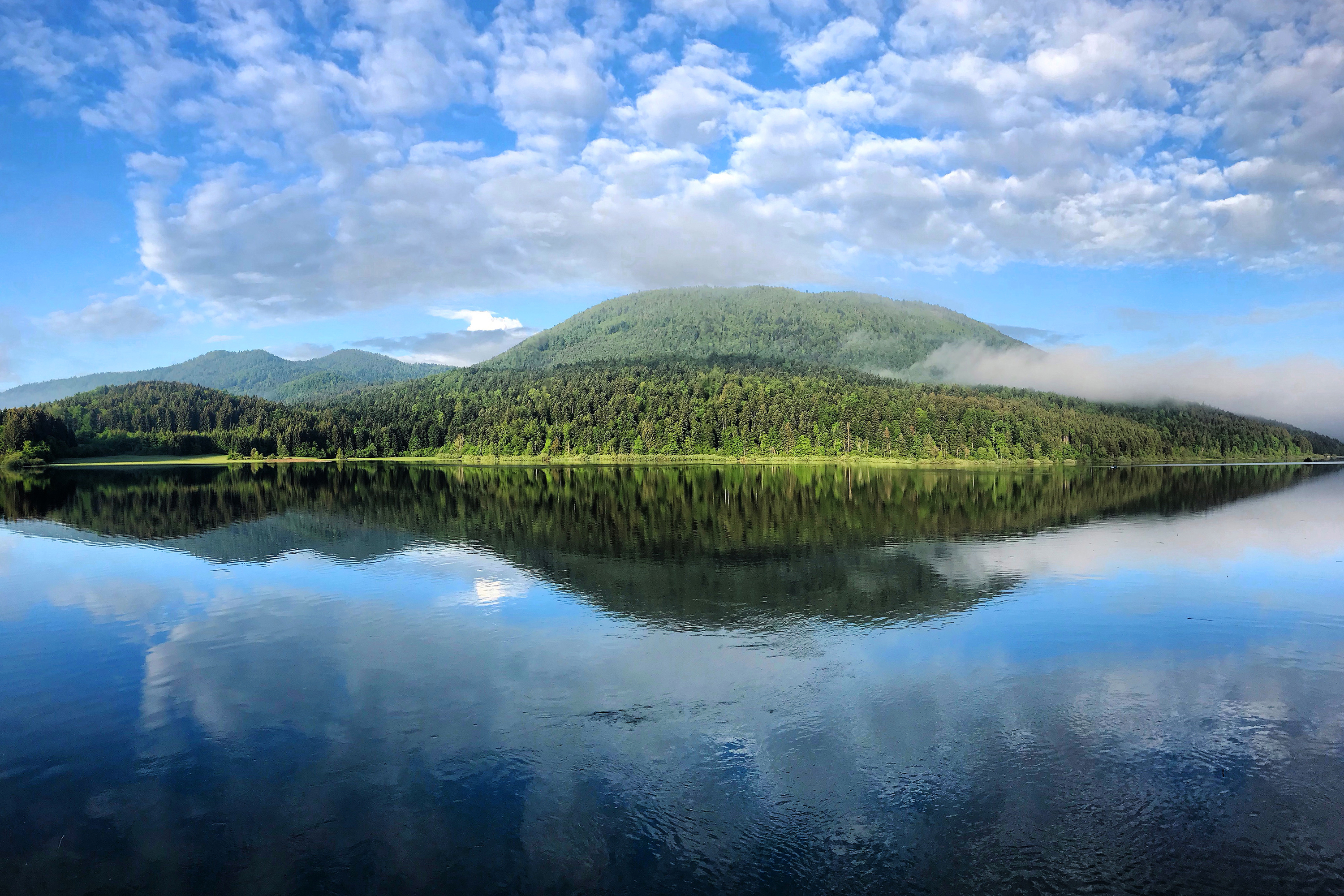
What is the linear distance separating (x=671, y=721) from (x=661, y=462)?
159383 millimetres

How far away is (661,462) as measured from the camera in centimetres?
17638

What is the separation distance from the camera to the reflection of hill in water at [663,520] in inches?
1226

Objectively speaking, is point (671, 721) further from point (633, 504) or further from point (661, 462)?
point (661, 462)

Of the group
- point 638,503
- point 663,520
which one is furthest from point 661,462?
point 663,520

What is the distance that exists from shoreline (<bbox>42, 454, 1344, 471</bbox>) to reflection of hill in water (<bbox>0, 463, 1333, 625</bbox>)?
4696 centimetres

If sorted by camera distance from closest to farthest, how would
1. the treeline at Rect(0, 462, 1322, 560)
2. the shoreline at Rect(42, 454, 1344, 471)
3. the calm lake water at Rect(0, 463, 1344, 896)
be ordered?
1. the calm lake water at Rect(0, 463, 1344, 896)
2. the treeline at Rect(0, 462, 1322, 560)
3. the shoreline at Rect(42, 454, 1344, 471)

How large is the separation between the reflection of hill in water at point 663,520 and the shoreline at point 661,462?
4696cm

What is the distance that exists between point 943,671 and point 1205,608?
53.7 feet

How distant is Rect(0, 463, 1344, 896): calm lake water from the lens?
39.0ft

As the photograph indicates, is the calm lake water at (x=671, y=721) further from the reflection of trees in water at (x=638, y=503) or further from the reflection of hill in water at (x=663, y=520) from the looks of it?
the reflection of trees in water at (x=638, y=503)

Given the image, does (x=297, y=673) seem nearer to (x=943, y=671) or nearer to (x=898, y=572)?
(x=943, y=671)

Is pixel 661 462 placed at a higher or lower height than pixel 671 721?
higher

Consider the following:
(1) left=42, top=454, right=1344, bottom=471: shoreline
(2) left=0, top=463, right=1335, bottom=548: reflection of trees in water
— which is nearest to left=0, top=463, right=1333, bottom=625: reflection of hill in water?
(2) left=0, top=463, right=1335, bottom=548: reflection of trees in water

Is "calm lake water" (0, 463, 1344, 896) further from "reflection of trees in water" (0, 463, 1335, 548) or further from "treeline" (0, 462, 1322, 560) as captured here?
"reflection of trees in water" (0, 463, 1335, 548)
